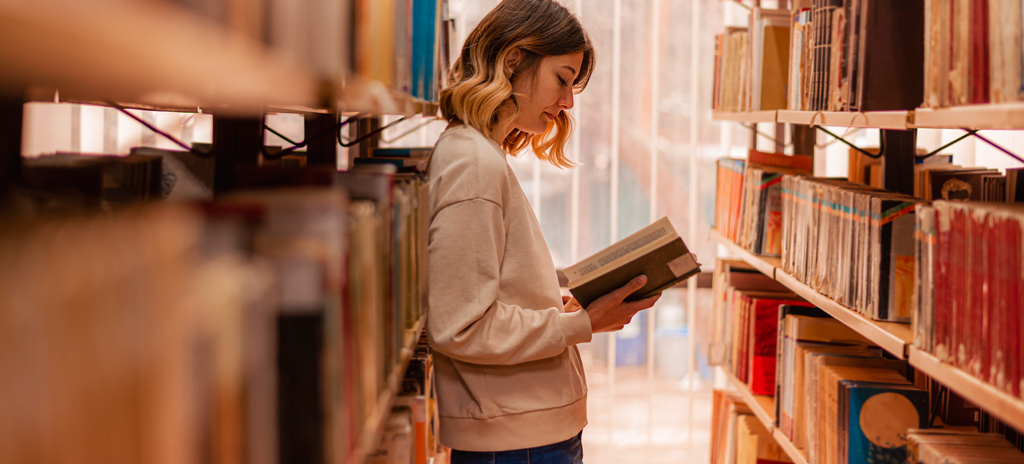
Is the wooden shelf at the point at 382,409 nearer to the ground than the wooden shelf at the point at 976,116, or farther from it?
nearer to the ground

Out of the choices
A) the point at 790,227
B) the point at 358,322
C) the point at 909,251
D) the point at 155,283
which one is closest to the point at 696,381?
the point at 790,227

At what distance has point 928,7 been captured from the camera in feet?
4.03

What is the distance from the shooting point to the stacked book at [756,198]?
7.22 feet

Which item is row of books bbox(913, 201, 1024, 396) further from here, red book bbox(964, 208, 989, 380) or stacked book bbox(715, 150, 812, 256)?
stacked book bbox(715, 150, 812, 256)

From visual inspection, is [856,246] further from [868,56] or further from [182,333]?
[182,333]

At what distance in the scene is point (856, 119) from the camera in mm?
1485

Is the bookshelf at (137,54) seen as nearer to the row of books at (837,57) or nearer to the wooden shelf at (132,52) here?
the wooden shelf at (132,52)

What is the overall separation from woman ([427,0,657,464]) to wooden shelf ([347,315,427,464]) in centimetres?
12

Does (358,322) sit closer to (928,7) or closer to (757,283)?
(928,7)

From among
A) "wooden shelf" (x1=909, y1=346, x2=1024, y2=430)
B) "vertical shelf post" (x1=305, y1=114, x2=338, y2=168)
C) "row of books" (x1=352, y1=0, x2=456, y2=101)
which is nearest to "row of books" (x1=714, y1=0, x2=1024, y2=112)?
"wooden shelf" (x1=909, y1=346, x2=1024, y2=430)

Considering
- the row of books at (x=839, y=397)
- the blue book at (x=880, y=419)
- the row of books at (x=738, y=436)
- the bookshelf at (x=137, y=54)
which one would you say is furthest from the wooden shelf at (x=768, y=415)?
the bookshelf at (x=137, y=54)

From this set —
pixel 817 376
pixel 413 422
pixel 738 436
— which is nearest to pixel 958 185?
pixel 817 376

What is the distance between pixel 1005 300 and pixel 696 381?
8.40 feet

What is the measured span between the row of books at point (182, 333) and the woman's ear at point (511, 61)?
846 mm
